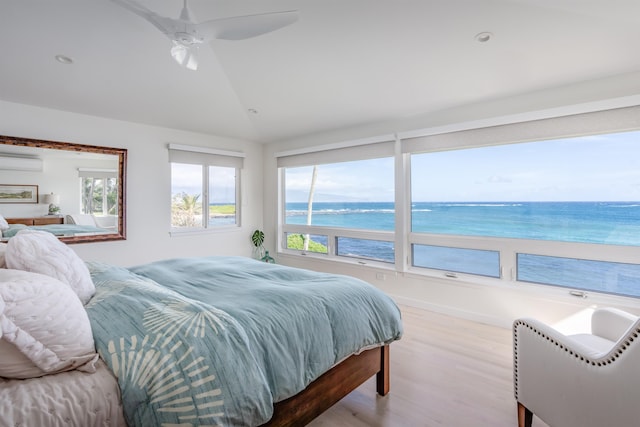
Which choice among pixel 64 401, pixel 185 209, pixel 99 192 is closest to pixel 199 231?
pixel 185 209

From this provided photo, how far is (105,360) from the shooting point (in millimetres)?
1082

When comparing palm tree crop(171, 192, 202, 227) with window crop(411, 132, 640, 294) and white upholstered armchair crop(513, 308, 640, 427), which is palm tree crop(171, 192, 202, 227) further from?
white upholstered armchair crop(513, 308, 640, 427)

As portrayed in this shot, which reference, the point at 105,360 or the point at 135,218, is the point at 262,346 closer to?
the point at 105,360

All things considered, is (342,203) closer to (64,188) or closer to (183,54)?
(183,54)

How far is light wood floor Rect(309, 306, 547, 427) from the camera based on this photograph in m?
1.84

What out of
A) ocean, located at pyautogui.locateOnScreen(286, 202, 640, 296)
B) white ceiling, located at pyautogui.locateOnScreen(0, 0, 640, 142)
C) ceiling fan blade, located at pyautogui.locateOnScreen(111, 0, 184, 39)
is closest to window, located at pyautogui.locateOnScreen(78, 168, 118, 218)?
white ceiling, located at pyautogui.locateOnScreen(0, 0, 640, 142)

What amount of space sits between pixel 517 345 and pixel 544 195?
2097 mm

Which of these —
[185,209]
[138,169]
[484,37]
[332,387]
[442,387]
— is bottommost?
[442,387]

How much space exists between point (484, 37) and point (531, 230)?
1.96 m

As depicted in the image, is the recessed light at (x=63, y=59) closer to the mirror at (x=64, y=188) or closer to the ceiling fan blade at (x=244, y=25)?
the mirror at (x=64, y=188)

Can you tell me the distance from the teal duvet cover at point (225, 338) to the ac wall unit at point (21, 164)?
207 cm

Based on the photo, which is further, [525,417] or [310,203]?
[310,203]

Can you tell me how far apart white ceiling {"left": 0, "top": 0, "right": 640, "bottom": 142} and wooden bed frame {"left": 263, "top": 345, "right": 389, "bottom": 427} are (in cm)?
249

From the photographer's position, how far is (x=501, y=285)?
3221 mm
